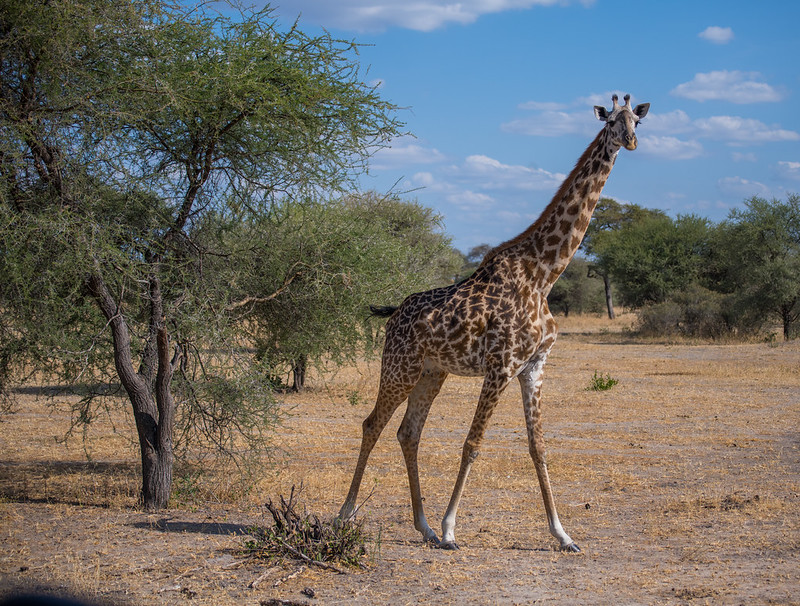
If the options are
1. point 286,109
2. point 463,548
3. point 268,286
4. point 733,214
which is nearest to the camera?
point 463,548

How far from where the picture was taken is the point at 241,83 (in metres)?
6.87

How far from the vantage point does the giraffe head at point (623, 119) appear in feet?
21.5

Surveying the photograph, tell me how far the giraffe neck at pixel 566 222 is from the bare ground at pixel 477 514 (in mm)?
2324

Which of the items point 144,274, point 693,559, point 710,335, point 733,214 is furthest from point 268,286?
point 733,214

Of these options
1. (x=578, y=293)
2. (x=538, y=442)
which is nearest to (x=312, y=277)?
(x=538, y=442)

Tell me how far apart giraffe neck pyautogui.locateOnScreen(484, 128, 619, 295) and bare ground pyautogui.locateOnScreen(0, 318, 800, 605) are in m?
2.32

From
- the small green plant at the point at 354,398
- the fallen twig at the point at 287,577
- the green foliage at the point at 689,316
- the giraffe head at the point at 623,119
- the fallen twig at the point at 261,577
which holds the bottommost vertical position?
the fallen twig at the point at 287,577

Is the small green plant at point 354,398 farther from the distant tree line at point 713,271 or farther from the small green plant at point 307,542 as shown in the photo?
the distant tree line at point 713,271

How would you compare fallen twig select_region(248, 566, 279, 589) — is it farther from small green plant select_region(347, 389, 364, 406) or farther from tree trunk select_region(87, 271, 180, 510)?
small green plant select_region(347, 389, 364, 406)

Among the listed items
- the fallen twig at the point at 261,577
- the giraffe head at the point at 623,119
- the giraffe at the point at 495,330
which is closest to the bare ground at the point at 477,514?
the fallen twig at the point at 261,577

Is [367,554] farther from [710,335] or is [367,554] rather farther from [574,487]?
[710,335]

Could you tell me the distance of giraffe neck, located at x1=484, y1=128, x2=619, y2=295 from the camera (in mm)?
6906

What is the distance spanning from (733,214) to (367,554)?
3127 centimetres

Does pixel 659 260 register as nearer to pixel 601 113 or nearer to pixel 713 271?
pixel 713 271
